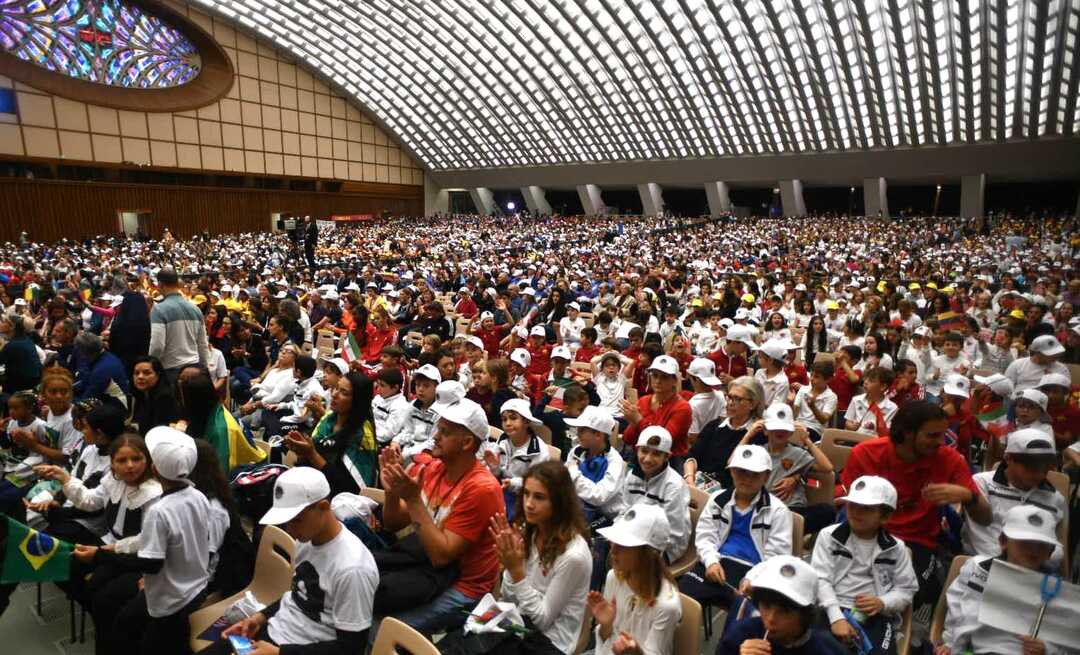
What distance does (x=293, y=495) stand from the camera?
256 centimetres

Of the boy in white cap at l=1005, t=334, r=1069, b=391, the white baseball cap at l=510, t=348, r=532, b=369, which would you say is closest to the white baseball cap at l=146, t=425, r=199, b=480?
the white baseball cap at l=510, t=348, r=532, b=369

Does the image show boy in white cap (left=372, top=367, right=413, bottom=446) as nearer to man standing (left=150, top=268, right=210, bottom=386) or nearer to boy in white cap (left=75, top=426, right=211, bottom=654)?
boy in white cap (left=75, top=426, right=211, bottom=654)

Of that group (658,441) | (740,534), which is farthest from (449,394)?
(740,534)

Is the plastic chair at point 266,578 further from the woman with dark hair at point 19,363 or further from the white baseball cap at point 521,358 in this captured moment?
the woman with dark hair at point 19,363

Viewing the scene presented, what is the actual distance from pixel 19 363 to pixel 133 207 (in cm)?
3536

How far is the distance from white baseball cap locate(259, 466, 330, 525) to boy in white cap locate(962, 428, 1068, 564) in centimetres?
376

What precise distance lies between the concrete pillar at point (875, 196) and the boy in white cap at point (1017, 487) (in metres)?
43.5

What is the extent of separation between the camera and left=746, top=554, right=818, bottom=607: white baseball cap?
89.6 inches

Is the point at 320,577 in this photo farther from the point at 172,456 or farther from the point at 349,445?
the point at 349,445

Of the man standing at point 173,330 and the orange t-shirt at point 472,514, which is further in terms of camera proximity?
the man standing at point 173,330

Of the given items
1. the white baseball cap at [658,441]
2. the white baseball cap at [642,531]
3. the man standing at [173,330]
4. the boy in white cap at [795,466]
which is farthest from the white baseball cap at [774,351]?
the man standing at [173,330]

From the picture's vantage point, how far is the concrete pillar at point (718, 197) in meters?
46.9

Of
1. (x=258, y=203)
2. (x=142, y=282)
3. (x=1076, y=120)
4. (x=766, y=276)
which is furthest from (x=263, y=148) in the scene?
(x=1076, y=120)

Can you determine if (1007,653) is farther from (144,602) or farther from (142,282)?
(142,282)
